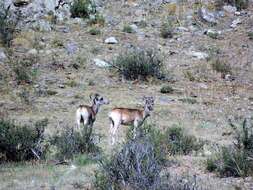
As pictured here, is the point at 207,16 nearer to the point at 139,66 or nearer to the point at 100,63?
the point at 139,66

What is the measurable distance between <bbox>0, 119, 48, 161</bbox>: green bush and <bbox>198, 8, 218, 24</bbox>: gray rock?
18.4 m

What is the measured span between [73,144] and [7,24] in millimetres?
14828

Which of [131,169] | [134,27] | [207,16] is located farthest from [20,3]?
[131,169]

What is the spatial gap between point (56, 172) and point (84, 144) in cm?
209

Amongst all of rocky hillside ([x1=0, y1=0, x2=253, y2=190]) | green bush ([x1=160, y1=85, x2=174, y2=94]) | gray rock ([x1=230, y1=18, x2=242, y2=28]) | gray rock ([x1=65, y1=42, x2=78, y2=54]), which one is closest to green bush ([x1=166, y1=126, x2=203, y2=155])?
rocky hillside ([x1=0, y1=0, x2=253, y2=190])

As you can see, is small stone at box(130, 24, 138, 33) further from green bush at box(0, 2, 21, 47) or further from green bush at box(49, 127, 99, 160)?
green bush at box(49, 127, 99, 160)

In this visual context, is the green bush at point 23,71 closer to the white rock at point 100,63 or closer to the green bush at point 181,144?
the white rock at point 100,63

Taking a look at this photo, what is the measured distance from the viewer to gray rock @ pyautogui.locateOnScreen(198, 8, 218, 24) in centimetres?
2828

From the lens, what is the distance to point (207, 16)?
93.4 ft

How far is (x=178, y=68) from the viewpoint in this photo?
78.6 feet

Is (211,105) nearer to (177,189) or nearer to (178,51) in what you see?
(178,51)

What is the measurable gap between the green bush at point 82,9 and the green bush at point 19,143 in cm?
1695

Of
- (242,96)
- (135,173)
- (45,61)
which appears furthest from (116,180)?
(45,61)

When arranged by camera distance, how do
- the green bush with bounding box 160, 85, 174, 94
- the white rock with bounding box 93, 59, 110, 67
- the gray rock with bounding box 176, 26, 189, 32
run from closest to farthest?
the green bush with bounding box 160, 85, 174, 94 → the white rock with bounding box 93, 59, 110, 67 → the gray rock with bounding box 176, 26, 189, 32
